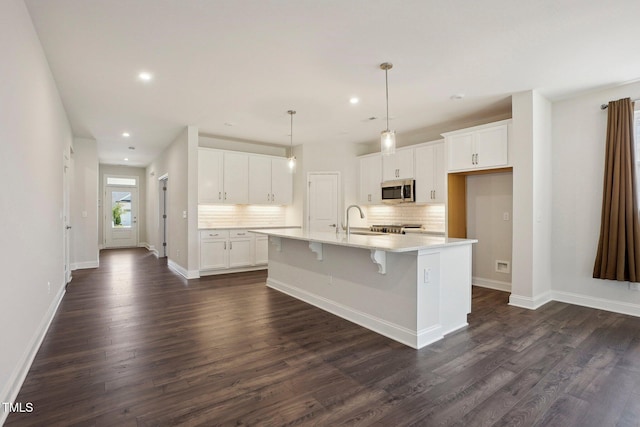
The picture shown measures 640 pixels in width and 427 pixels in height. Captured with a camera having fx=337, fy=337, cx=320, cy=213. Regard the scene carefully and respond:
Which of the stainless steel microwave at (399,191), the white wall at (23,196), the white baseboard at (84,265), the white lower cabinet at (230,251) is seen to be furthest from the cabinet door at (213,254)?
the stainless steel microwave at (399,191)

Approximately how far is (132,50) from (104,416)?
3011 mm

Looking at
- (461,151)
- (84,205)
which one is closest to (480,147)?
(461,151)

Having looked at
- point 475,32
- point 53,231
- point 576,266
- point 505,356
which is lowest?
point 505,356

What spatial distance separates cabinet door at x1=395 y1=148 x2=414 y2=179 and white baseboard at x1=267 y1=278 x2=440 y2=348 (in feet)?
9.71

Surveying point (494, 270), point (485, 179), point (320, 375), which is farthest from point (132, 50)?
point (494, 270)

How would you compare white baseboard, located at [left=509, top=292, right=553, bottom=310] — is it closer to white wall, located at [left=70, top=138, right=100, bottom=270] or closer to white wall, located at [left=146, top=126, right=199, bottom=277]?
white wall, located at [left=146, top=126, right=199, bottom=277]

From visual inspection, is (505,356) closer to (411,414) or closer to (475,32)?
(411,414)

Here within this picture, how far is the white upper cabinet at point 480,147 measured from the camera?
4.57m

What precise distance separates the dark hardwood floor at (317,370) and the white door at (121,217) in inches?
307

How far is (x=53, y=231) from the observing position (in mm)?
3955

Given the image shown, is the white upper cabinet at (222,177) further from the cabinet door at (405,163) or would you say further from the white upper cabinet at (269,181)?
the cabinet door at (405,163)

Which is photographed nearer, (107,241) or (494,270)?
(494,270)

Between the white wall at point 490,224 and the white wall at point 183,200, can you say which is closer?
the white wall at point 490,224

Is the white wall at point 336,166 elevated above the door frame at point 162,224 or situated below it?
above
